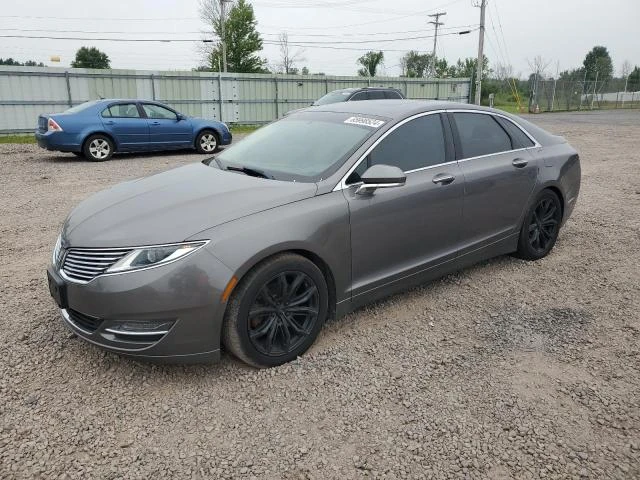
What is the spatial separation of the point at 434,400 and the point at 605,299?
2.19 m

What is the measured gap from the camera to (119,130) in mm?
12062

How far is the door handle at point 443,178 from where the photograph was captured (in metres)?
3.86

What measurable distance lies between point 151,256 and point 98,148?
33.7ft

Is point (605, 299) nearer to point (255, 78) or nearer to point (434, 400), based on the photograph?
point (434, 400)

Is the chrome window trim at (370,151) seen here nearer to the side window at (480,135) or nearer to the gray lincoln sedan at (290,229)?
the gray lincoln sedan at (290,229)

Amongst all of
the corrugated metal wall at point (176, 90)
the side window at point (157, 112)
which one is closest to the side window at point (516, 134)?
the side window at point (157, 112)

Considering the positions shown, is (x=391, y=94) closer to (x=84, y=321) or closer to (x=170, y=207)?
(x=170, y=207)

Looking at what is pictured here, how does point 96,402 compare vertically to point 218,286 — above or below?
below

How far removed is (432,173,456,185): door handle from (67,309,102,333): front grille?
2.48 meters

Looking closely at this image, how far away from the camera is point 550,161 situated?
192 inches

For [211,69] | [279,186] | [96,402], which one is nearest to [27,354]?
[96,402]

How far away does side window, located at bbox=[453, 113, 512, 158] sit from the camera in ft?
13.9

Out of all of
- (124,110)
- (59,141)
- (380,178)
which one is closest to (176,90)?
(124,110)

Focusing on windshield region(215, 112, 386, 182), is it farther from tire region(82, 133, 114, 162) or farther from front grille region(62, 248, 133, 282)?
tire region(82, 133, 114, 162)
